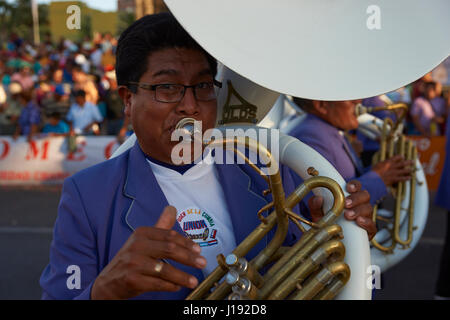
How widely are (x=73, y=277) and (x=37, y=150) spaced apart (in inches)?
271

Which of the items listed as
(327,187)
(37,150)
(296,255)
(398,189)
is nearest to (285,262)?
(296,255)

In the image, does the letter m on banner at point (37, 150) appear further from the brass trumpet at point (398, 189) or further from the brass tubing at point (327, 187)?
the brass tubing at point (327, 187)

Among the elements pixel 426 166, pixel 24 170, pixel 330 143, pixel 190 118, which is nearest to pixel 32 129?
pixel 24 170

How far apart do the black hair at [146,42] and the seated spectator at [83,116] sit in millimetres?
6826

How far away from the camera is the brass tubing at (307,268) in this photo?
1220mm

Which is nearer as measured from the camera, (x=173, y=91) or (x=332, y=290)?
(x=332, y=290)

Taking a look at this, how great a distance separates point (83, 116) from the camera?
321 inches

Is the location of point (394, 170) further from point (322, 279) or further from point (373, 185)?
point (322, 279)

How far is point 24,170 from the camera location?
7844mm

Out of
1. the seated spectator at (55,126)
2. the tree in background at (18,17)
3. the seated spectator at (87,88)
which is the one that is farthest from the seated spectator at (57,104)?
the tree in background at (18,17)

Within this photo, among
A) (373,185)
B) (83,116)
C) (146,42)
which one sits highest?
(146,42)

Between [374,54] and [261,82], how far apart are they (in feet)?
1.06

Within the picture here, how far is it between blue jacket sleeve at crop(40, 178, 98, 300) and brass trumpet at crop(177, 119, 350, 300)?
0.91ft

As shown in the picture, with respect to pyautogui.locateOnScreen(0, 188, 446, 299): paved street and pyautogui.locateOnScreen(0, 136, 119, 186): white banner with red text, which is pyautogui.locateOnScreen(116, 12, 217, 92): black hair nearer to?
pyautogui.locateOnScreen(0, 188, 446, 299): paved street
